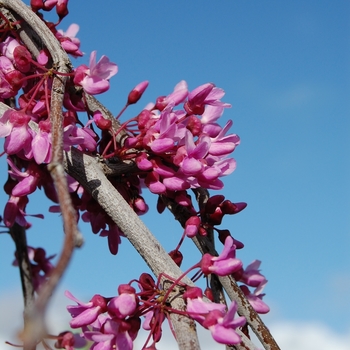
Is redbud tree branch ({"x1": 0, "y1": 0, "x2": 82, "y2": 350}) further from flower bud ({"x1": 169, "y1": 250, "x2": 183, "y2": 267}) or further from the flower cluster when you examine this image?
flower bud ({"x1": 169, "y1": 250, "x2": 183, "y2": 267})

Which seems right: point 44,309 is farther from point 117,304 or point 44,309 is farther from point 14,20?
point 14,20

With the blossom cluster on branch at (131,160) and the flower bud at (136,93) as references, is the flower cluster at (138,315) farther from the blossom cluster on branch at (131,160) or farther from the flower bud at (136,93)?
the flower bud at (136,93)

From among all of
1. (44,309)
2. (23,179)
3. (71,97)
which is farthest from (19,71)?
(44,309)

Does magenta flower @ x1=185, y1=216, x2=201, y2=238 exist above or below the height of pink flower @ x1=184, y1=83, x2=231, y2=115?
below

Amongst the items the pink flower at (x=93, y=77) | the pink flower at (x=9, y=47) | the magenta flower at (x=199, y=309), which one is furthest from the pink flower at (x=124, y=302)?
the pink flower at (x=9, y=47)

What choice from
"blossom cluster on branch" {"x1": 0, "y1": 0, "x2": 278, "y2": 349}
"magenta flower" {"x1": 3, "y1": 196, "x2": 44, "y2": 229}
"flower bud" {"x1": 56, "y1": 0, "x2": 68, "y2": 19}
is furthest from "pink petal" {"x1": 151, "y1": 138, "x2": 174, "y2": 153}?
"flower bud" {"x1": 56, "y1": 0, "x2": 68, "y2": 19}

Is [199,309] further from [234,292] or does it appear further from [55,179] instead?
[55,179]

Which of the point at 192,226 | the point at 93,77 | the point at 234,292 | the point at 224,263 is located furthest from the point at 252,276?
the point at 93,77

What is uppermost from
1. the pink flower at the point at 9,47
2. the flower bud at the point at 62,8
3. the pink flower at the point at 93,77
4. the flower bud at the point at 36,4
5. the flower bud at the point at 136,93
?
the flower bud at the point at 62,8
